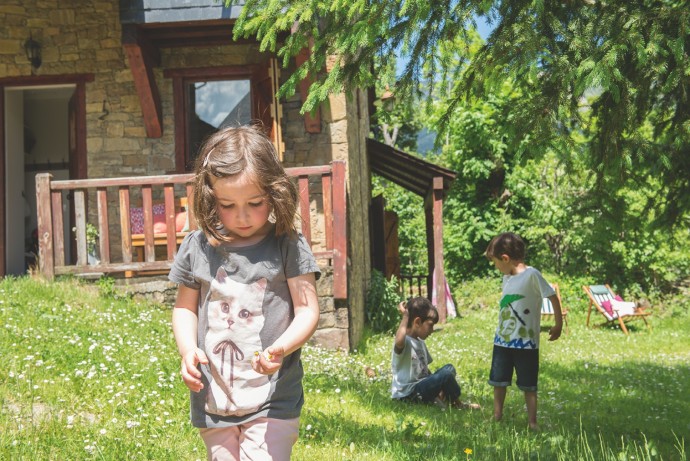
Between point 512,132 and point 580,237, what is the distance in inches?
571

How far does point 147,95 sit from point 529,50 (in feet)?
23.3

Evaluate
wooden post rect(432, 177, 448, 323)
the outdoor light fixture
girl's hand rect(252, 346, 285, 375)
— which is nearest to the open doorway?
the outdoor light fixture

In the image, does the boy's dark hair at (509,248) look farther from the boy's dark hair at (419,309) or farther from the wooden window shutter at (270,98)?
the wooden window shutter at (270,98)

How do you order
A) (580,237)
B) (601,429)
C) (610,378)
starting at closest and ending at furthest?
(601,429), (610,378), (580,237)

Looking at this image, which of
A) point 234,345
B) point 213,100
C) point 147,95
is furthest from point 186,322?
point 213,100

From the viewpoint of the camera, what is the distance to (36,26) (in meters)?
10.1

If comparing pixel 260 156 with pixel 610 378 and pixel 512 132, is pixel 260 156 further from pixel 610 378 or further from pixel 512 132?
pixel 610 378

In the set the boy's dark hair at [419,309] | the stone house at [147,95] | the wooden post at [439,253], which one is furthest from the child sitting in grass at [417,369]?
the wooden post at [439,253]

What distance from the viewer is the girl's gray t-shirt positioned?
2.28 metres

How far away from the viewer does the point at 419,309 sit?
5.55 metres

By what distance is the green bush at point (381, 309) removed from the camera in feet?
35.7

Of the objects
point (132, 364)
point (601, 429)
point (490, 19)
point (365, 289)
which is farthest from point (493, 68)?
point (365, 289)

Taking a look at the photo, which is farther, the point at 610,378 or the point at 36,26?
the point at 36,26

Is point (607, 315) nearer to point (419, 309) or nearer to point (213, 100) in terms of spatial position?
point (213, 100)
